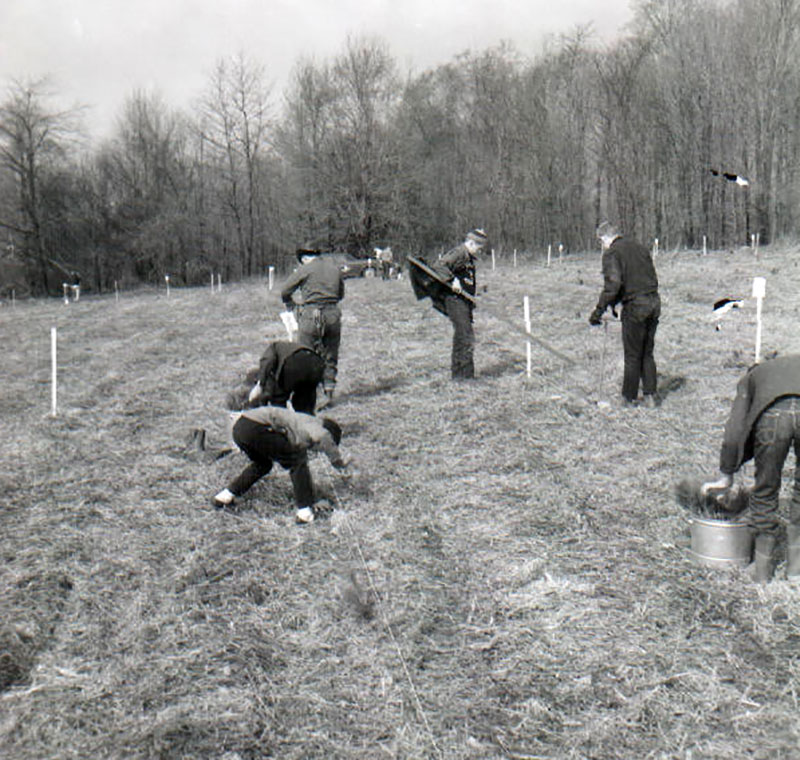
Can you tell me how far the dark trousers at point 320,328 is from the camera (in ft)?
31.5

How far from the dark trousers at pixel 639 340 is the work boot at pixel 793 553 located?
Result: 4.43 meters

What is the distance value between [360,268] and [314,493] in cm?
2968

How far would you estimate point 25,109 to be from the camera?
47.5m

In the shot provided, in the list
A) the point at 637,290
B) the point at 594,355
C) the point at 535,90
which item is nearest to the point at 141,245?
the point at 535,90

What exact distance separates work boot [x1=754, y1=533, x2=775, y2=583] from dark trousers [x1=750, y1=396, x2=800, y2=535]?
51 millimetres

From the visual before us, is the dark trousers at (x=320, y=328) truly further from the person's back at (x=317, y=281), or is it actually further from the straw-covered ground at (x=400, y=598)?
the straw-covered ground at (x=400, y=598)

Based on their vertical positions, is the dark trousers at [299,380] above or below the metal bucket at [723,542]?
above

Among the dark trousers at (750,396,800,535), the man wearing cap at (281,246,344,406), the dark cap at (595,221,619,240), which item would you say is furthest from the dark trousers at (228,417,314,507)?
the dark cap at (595,221,619,240)

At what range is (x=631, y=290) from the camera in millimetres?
9117

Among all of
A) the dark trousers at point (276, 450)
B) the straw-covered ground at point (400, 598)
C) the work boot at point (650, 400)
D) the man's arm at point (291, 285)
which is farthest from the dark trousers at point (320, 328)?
the work boot at point (650, 400)

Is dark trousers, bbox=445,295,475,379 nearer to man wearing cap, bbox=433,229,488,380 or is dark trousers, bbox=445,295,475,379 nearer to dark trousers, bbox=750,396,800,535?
man wearing cap, bbox=433,229,488,380

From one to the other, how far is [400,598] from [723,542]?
203 cm

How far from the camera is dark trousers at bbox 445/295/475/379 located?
34.5 ft

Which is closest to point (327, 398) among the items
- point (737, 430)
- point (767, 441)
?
point (737, 430)
